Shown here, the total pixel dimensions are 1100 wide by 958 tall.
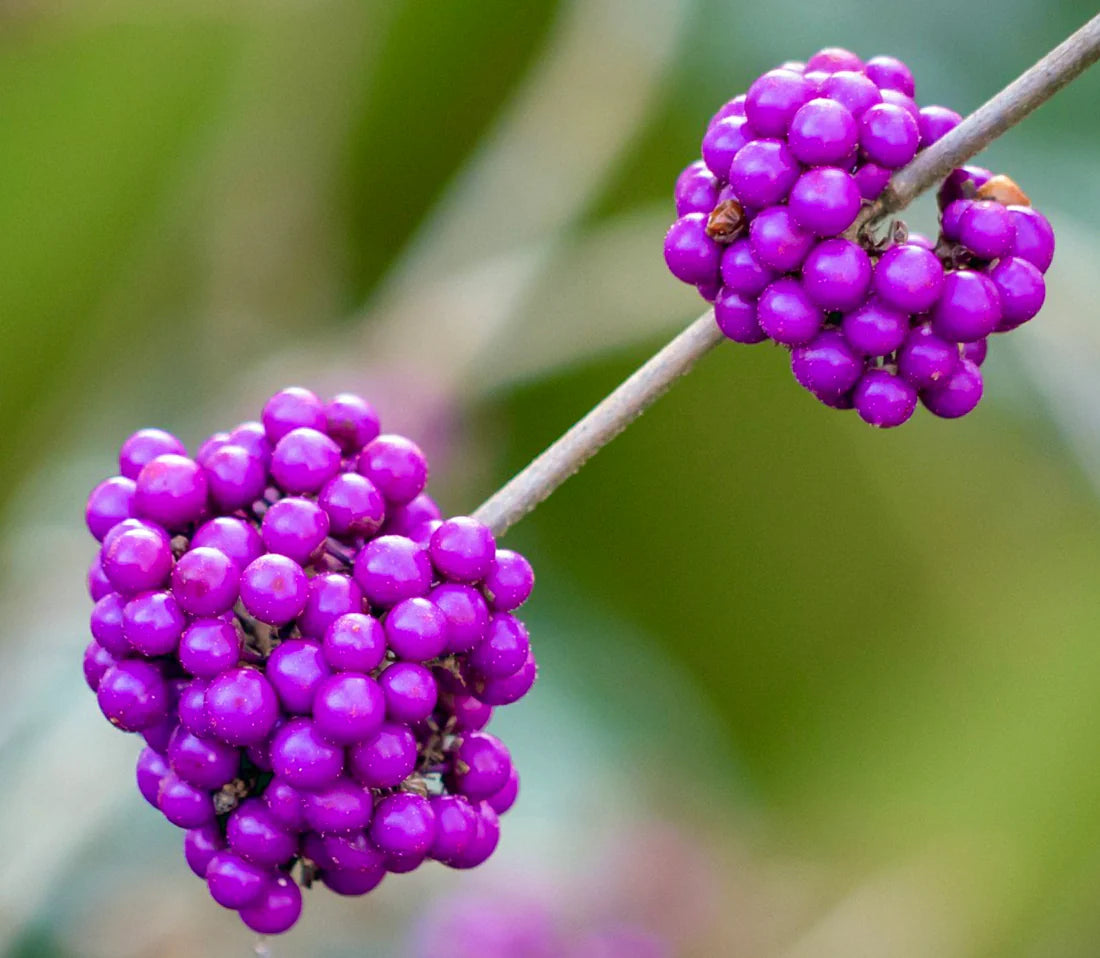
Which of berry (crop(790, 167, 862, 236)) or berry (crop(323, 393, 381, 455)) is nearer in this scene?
berry (crop(790, 167, 862, 236))

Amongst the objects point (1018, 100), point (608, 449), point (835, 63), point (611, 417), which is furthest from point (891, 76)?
point (608, 449)

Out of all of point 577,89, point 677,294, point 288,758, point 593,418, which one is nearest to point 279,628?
point 288,758

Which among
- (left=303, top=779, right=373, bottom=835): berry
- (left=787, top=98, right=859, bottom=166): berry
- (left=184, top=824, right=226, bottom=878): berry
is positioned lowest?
(left=184, top=824, right=226, bottom=878): berry

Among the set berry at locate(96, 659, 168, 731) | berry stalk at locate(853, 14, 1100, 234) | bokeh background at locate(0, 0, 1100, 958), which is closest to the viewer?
berry stalk at locate(853, 14, 1100, 234)

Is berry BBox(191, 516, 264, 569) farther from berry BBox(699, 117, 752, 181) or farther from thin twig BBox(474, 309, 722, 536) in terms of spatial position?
berry BBox(699, 117, 752, 181)

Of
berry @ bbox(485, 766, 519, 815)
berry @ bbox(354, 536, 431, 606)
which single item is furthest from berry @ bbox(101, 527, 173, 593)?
berry @ bbox(485, 766, 519, 815)

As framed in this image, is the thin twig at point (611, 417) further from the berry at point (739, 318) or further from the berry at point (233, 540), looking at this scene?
the berry at point (233, 540)

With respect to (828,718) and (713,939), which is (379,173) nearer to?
(828,718)

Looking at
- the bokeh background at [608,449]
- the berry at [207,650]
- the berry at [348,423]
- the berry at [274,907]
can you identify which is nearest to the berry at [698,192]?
the berry at [348,423]

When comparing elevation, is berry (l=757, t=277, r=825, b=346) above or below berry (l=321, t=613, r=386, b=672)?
above
